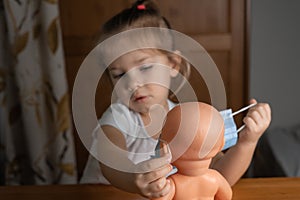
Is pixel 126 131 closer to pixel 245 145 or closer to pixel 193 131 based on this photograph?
pixel 245 145

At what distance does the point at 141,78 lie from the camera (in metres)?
0.83

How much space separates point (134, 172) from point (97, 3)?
1.69 m

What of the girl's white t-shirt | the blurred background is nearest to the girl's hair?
the girl's white t-shirt

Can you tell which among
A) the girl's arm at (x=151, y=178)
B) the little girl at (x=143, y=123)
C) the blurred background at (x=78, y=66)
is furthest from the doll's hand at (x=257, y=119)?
the blurred background at (x=78, y=66)

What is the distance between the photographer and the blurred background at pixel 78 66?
1897mm

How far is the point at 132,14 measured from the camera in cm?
91

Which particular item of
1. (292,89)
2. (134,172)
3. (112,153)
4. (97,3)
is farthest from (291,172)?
(134,172)

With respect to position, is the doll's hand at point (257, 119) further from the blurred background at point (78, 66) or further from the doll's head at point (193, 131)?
the blurred background at point (78, 66)

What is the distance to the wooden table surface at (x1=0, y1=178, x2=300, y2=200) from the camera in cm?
73

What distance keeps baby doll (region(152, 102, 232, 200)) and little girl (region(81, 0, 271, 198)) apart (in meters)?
0.02

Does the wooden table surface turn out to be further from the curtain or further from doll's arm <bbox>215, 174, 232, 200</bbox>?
the curtain

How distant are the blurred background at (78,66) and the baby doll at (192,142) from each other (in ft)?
3.58

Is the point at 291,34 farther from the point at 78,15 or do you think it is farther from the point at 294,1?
the point at 78,15

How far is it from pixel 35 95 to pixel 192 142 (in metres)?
1.51
